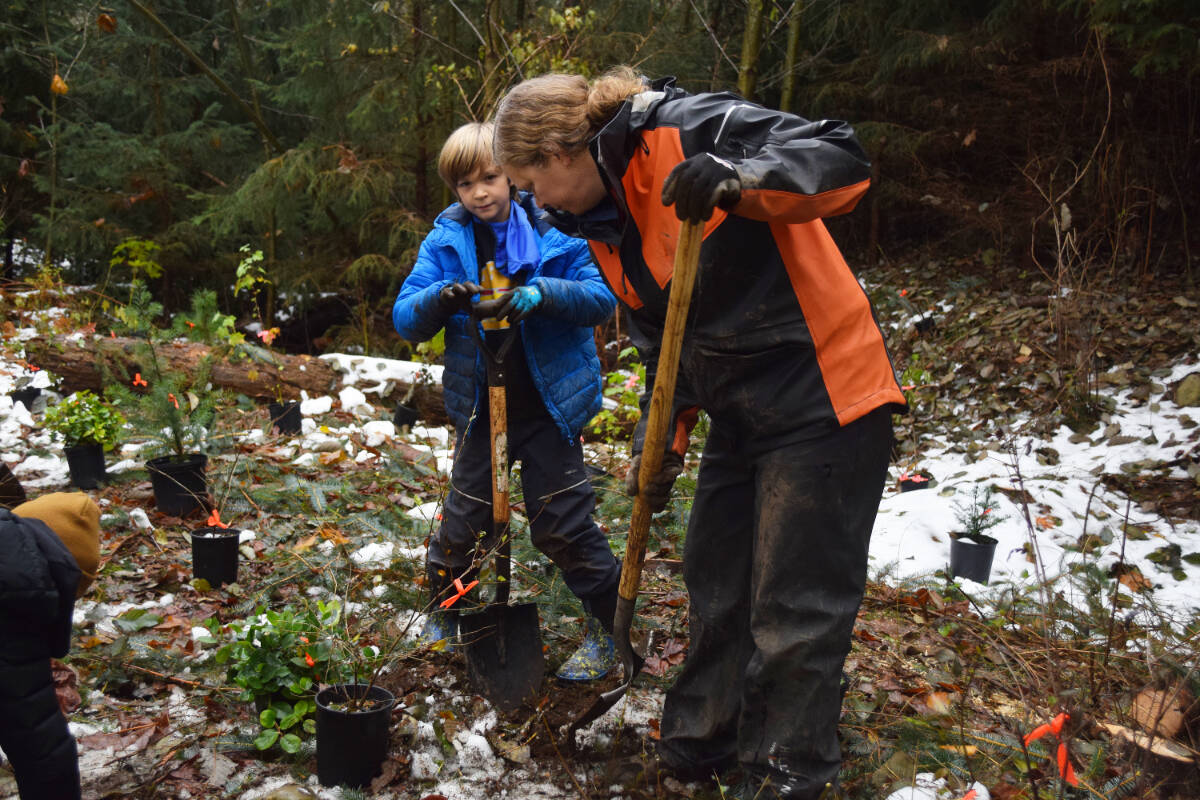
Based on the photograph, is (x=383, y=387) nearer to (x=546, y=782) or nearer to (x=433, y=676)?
(x=433, y=676)

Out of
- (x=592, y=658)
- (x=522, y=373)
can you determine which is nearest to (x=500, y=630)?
(x=592, y=658)

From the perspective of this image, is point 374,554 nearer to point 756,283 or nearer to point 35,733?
point 35,733

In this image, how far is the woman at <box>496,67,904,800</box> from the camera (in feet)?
6.56

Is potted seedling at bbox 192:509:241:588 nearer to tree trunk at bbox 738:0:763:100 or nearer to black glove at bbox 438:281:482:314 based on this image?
black glove at bbox 438:281:482:314

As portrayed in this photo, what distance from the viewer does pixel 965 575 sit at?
14.4 feet

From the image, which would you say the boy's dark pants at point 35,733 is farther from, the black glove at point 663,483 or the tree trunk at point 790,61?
the tree trunk at point 790,61

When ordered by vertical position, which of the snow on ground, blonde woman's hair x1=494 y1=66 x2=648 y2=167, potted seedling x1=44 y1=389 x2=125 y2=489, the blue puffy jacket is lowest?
the snow on ground

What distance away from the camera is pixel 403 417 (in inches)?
262

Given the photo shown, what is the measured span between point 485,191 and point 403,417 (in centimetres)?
396

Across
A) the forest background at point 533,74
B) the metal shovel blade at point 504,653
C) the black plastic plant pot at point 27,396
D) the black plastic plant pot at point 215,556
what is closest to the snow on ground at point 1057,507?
the forest background at point 533,74

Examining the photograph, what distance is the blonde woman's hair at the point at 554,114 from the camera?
2.14m

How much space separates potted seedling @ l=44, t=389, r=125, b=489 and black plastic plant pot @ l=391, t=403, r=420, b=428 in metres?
2.10

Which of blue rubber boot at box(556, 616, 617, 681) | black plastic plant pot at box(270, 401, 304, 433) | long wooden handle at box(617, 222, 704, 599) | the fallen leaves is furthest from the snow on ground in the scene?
black plastic plant pot at box(270, 401, 304, 433)

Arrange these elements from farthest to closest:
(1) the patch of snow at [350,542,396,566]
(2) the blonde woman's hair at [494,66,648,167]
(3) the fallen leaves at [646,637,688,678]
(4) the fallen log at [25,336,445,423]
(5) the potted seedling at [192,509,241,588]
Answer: (4) the fallen log at [25,336,445,423] < (1) the patch of snow at [350,542,396,566] < (5) the potted seedling at [192,509,241,588] < (3) the fallen leaves at [646,637,688,678] < (2) the blonde woman's hair at [494,66,648,167]
